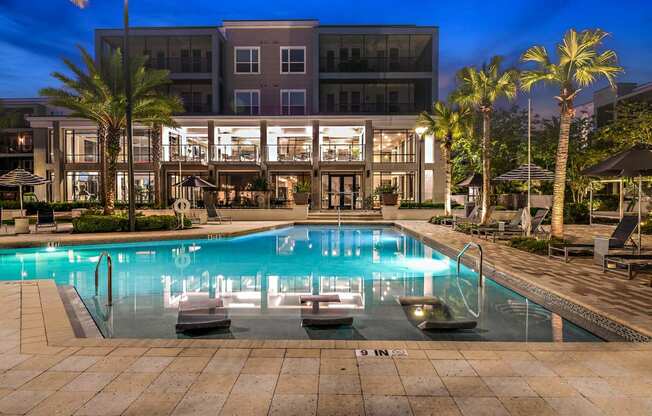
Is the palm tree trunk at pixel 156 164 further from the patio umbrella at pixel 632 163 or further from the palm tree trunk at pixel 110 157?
the patio umbrella at pixel 632 163

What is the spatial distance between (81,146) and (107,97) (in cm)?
1395

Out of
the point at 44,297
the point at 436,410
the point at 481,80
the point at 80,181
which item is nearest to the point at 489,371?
the point at 436,410

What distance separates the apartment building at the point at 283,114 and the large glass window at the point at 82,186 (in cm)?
7

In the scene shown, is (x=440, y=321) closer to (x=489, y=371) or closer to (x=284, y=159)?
(x=489, y=371)

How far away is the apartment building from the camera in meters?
27.3

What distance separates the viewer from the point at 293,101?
30.0m

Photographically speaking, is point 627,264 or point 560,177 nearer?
point 627,264

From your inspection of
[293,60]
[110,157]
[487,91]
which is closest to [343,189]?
[293,60]

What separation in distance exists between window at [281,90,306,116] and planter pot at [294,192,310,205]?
8.42 metres

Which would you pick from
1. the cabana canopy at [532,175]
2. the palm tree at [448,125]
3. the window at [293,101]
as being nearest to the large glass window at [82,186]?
the window at [293,101]

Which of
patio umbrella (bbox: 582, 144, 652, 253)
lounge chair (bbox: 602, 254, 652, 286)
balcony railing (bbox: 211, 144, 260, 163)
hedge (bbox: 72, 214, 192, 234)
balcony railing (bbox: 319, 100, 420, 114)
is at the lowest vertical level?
lounge chair (bbox: 602, 254, 652, 286)

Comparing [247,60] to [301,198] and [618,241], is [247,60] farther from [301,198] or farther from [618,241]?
[618,241]

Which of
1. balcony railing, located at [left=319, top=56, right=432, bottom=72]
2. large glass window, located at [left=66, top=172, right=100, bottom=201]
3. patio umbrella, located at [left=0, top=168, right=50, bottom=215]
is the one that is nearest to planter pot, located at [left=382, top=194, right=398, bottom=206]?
balcony railing, located at [left=319, top=56, right=432, bottom=72]

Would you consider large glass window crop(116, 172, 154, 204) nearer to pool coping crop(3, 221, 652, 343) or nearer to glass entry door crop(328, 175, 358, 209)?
glass entry door crop(328, 175, 358, 209)
